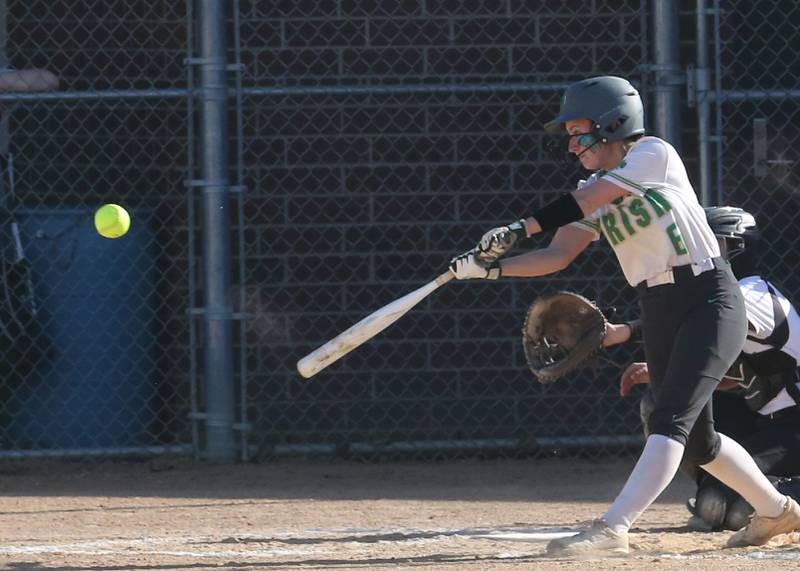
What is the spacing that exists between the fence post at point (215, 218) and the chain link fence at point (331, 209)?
0.59ft

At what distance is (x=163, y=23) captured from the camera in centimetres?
716

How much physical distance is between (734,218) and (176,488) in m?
2.98

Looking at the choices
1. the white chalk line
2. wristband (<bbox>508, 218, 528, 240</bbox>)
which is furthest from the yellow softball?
wristband (<bbox>508, 218, 528, 240</bbox>)

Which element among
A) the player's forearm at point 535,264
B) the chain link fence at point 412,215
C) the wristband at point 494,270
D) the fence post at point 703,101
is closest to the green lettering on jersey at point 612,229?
the player's forearm at point 535,264

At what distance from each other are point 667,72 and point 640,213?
2.53 meters

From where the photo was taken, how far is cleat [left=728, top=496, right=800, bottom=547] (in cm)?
462

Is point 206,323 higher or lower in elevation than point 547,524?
higher

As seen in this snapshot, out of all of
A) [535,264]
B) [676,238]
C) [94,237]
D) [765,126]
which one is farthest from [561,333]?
[94,237]

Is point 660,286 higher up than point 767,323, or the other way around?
point 660,286

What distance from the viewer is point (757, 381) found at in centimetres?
515

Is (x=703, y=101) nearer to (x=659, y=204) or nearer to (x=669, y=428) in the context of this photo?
(x=659, y=204)

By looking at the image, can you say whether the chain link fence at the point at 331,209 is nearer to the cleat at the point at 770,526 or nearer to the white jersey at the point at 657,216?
the cleat at the point at 770,526

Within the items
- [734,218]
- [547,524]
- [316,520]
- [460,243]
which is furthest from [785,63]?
[316,520]

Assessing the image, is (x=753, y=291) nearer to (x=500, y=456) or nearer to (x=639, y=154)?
(x=639, y=154)
